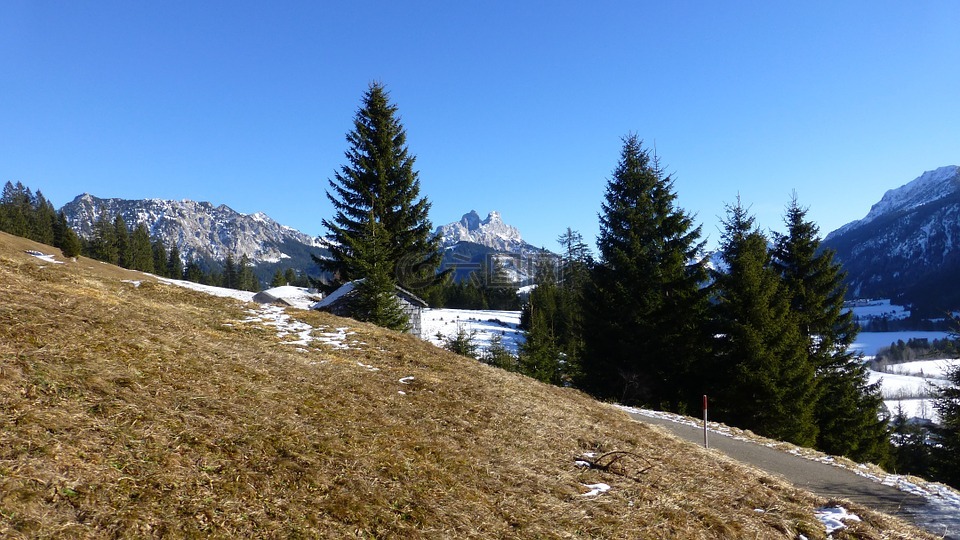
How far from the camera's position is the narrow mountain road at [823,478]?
794 centimetres

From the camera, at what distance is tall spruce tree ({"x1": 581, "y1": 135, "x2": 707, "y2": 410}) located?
70.3 ft

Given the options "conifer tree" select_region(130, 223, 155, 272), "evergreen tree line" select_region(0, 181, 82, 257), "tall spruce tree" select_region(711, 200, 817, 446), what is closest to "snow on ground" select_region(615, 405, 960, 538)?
"tall spruce tree" select_region(711, 200, 817, 446)

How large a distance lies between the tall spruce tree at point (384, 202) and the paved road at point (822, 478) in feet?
58.9

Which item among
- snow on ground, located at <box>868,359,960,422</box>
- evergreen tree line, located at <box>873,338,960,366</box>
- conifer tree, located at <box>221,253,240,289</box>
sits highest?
conifer tree, located at <box>221,253,240,289</box>

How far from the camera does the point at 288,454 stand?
4.54 metres

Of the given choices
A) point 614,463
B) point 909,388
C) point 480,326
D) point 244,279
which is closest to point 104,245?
point 244,279

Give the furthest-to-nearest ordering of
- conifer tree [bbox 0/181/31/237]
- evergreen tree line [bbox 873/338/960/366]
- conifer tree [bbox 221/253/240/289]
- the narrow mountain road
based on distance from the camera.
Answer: evergreen tree line [bbox 873/338/960/366] < conifer tree [bbox 221/253/240/289] < conifer tree [bbox 0/181/31/237] < the narrow mountain road

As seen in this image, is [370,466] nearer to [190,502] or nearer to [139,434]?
[190,502]

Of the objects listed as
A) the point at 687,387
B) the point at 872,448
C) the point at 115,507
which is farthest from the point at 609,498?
the point at 872,448

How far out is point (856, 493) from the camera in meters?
8.42

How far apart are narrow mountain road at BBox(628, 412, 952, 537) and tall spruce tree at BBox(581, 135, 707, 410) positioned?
9013 mm

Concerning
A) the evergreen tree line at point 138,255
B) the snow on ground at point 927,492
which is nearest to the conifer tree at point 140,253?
the evergreen tree line at point 138,255

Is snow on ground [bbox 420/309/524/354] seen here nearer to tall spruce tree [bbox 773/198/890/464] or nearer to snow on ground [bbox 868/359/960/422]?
tall spruce tree [bbox 773/198/890/464]

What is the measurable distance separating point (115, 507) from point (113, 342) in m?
3.84
